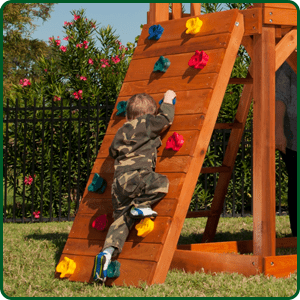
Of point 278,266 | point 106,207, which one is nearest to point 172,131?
point 106,207

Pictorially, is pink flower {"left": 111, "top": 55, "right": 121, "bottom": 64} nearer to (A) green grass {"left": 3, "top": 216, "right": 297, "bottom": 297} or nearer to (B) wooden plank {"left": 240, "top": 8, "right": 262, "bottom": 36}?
(A) green grass {"left": 3, "top": 216, "right": 297, "bottom": 297}

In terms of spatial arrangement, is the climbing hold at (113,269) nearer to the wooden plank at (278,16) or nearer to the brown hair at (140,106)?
the brown hair at (140,106)

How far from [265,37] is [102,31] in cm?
804

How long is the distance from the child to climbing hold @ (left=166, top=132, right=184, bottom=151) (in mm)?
133

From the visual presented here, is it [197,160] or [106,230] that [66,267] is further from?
[197,160]

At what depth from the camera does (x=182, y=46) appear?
186 inches

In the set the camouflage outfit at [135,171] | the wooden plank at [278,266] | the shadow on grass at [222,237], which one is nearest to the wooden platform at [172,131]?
the camouflage outfit at [135,171]

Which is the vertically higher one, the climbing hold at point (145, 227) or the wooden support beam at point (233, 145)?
the wooden support beam at point (233, 145)

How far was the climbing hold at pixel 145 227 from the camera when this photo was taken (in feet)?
12.9

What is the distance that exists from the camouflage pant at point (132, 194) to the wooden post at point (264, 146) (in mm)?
972

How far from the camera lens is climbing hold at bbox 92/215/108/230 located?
14.1 ft

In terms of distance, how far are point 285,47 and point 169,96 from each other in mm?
1360

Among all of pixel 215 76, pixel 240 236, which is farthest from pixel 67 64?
pixel 215 76

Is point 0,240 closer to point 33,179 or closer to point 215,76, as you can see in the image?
point 215,76
